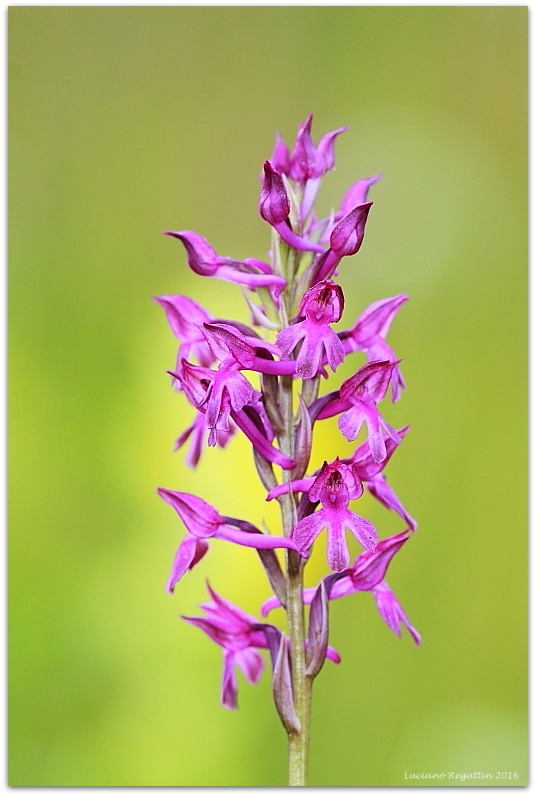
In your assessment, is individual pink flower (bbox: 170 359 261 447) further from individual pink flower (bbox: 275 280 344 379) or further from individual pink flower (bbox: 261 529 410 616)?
individual pink flower (bbox: 261 529 410 616)

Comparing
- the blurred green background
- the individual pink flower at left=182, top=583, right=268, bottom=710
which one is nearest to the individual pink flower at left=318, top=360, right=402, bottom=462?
the individual pink flower at left=182, top=583, right=268, bottom=710

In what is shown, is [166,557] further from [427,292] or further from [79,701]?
[427,292]

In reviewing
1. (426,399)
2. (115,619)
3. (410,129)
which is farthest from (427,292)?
(115,619)

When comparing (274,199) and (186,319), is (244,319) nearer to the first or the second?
(186,319)

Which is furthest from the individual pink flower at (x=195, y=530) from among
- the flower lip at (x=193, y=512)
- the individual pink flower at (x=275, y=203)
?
the individual pink flower at (x=275, y=203)

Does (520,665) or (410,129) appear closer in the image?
(520,665)

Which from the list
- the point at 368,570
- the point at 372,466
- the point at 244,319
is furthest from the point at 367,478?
the point at 244,319

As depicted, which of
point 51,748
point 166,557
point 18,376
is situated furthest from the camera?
point 166,557
